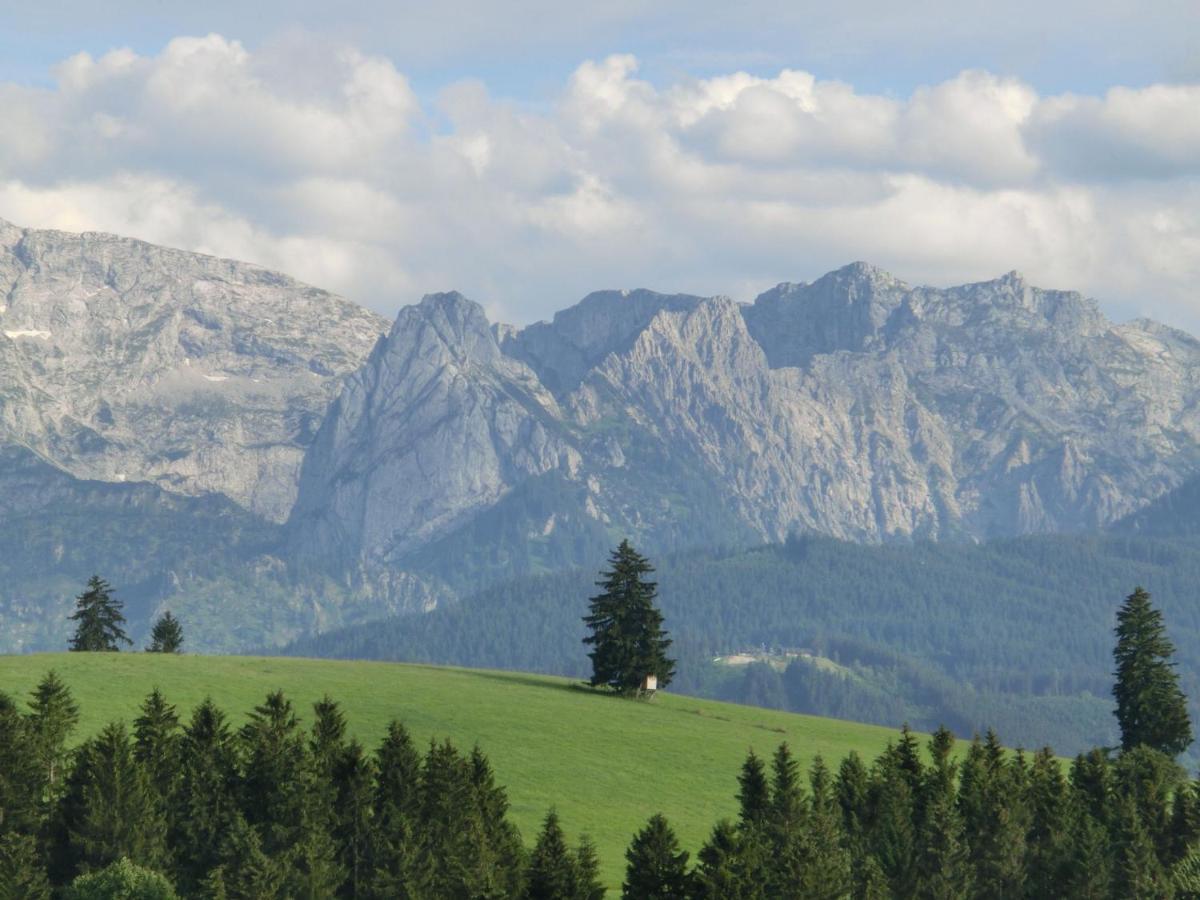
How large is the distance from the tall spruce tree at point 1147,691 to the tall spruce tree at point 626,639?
1651 inches

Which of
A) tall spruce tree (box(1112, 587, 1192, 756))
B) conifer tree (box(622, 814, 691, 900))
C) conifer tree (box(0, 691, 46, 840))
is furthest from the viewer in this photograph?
tall spruce tree (box(1112, 587, 1192, 756))

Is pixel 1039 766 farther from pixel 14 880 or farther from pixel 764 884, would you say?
pixel 14 880

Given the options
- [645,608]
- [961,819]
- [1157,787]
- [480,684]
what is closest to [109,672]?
[480,684]

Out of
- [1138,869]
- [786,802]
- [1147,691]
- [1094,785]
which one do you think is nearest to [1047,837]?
[1138,869]

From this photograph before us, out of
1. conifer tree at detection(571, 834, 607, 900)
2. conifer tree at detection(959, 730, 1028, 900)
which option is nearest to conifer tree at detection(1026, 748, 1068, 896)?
conifer tree at detection(959, 730, 1028, 900)

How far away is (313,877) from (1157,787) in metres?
58.4

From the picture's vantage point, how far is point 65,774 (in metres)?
111

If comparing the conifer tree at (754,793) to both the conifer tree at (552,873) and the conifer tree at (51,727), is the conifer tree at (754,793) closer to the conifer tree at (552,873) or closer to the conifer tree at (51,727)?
the conifer tree at (552,873)

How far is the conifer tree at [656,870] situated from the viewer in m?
93.4

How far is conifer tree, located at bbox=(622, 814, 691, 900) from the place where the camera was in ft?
307

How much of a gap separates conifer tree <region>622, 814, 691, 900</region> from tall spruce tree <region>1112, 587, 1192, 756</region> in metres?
83.1

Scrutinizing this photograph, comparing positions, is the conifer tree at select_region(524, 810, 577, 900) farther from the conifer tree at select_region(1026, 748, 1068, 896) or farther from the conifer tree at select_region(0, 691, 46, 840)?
the conifer tree at select_region(1026, 748, 1068, 896)

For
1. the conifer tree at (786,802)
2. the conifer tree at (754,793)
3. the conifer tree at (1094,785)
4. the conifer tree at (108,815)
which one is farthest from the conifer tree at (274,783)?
the conifer tree at (1094,785)

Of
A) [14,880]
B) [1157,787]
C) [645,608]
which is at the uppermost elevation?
[645,608]
